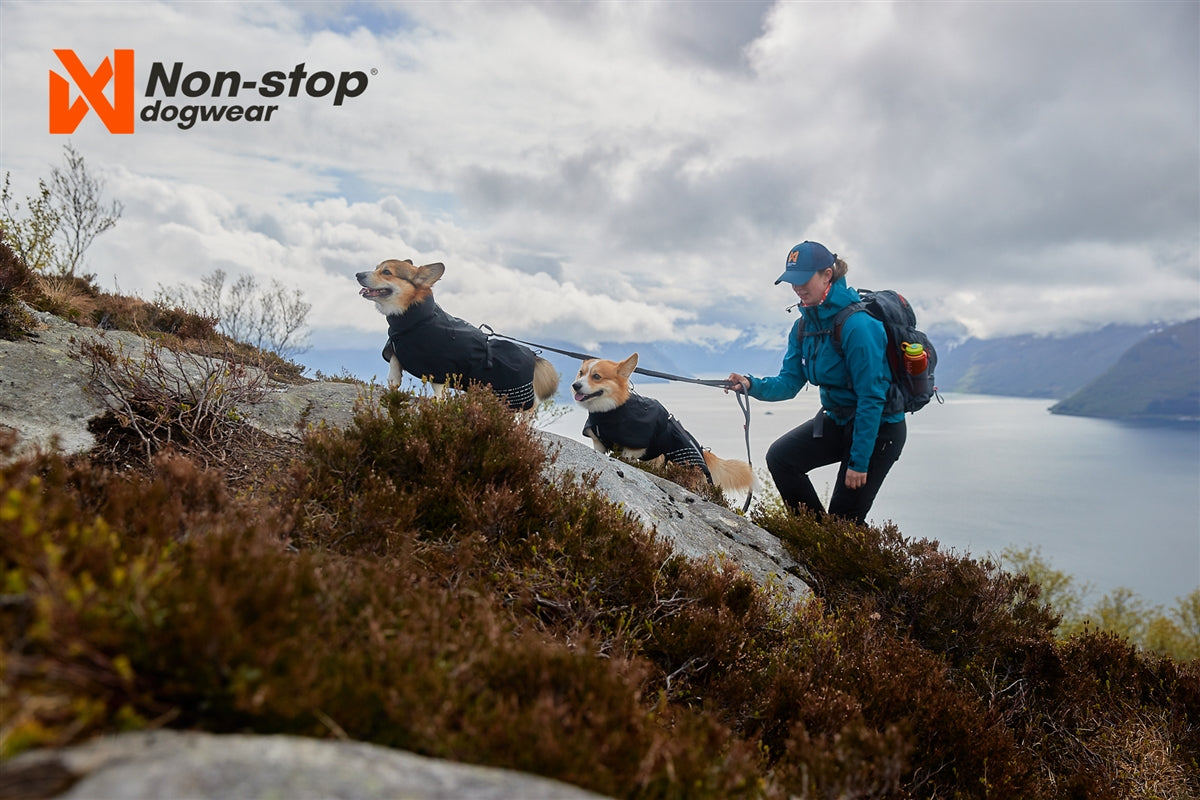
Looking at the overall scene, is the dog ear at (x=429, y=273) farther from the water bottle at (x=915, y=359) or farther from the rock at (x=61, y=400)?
the water bottle at (x=915, y=359)

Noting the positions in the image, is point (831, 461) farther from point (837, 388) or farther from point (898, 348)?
point (898, 348)

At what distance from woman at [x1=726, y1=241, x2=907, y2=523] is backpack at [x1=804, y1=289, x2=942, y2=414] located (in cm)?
8

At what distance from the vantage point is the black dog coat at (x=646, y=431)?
7980 mm

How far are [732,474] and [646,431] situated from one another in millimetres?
1493

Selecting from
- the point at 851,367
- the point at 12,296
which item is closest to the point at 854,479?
the point at 851,367

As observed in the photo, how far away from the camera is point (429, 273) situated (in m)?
7.33

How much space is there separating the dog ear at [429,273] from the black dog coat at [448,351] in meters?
0.27

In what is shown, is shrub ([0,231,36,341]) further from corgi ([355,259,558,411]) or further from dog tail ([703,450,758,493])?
dog tail ([703,450,758,493])

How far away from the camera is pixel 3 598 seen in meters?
1.29

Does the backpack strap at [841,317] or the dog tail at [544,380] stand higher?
the backpack strap at [841,317]

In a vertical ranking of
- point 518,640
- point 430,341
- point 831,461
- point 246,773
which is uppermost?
point 430,341

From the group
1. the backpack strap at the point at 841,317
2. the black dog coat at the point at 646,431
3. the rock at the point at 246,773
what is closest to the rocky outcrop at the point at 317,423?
the black dog coat at the point at 646,431

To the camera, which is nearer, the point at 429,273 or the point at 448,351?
the point at 448,351

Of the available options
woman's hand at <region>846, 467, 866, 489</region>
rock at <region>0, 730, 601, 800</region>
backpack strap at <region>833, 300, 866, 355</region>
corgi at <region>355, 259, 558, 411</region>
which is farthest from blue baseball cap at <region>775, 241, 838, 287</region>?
rock at <region>0, 730, 601, 800</region>
